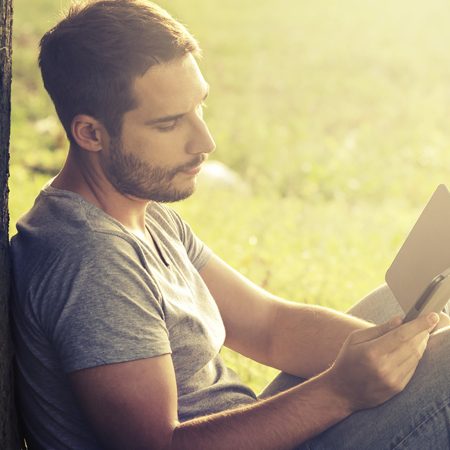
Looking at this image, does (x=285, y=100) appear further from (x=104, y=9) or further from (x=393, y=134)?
(x=104, y=9)

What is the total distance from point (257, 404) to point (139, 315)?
1.29ft

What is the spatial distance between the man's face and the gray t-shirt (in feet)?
0.51

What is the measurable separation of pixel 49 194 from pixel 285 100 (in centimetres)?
889

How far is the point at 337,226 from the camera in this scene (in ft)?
21.9

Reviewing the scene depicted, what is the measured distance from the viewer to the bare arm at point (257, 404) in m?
1.98

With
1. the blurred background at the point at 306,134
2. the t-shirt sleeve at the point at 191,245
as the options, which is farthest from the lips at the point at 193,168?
the blurred background at the point at 306,134

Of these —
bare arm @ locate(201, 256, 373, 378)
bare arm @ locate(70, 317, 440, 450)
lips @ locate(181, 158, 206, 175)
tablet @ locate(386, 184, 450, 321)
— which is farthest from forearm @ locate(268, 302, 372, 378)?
lips @ locate(181, 158, 206, 175)

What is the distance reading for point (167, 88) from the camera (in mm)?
2287

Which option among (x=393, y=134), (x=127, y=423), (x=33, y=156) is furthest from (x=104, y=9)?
(x=393, y=134)

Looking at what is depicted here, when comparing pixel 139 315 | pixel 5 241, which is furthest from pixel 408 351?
pixel 5 241

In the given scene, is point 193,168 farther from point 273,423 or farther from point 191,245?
point 273,423

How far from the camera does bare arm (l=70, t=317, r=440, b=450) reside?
1.98 m

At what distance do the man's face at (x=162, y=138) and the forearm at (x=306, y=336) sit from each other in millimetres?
710

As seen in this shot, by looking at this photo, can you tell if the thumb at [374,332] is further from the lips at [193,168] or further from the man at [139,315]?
the lips at [193,168]
